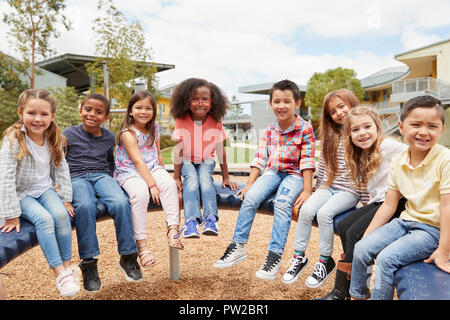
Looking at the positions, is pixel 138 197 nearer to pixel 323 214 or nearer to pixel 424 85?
pixel 323 214

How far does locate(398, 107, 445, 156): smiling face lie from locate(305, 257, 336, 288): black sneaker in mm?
915

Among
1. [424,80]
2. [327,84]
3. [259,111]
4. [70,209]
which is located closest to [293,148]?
[70,209]

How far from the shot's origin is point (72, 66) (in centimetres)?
1834

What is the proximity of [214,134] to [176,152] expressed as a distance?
1.17 feet

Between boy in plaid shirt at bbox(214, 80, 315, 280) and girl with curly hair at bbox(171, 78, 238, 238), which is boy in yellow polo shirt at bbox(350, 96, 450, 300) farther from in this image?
girl with curly hair at bbox(171, 78, 238, 238)

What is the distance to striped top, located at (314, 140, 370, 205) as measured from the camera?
2.27m

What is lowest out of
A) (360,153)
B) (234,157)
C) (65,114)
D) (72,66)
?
(234,157)

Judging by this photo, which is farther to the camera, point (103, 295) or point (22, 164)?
point (103, 295)

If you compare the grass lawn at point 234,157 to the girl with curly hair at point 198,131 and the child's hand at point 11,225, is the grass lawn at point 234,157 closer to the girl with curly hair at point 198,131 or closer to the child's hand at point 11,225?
the girl with curly hair at point 198,131

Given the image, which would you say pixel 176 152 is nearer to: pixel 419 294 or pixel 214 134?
pixel 214 134

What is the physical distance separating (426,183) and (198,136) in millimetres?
1738

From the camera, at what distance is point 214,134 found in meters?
2.91
